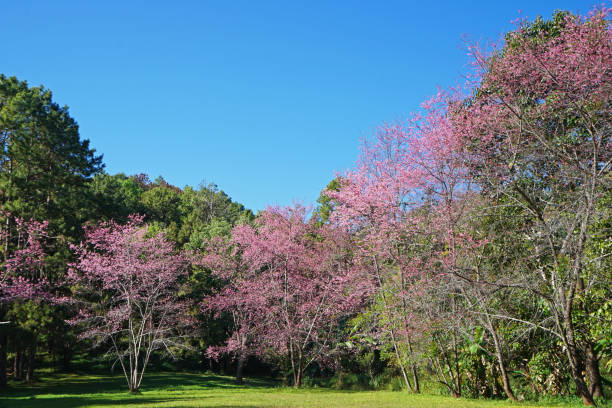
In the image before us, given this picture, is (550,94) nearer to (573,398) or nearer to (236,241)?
(573,398)

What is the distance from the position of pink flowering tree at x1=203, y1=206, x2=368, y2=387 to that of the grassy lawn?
2.74m

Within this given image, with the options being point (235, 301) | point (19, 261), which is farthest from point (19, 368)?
point (235, 301)

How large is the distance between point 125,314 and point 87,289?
4.18 meters

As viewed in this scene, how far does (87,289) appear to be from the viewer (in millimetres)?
22922

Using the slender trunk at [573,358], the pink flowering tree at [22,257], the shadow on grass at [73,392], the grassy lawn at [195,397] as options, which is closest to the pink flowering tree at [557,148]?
the slender trunk at [573,358]

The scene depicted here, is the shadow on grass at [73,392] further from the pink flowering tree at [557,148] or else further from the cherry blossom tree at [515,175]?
the pink flowering tree at [557,148]

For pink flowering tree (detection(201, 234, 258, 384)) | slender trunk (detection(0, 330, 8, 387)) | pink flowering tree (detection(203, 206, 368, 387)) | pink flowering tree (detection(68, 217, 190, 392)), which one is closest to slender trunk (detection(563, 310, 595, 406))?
pink flowering tree (detection(203, 206, 368, 387))

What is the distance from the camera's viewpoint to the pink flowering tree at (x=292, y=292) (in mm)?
22484

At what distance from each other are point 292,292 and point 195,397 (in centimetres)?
845

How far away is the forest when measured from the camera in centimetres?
977

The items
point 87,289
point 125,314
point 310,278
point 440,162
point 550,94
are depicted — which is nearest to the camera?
point 550,94

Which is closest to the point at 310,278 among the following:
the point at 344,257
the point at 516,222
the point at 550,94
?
the point at 344,257

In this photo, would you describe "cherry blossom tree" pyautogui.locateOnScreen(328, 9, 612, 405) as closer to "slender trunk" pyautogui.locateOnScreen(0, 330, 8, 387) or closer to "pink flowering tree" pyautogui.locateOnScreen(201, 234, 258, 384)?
"pink flowering tree" pyautogui.locateOnScreen(201, 234, 258, 384)

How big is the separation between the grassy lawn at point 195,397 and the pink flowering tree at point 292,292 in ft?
8.98
